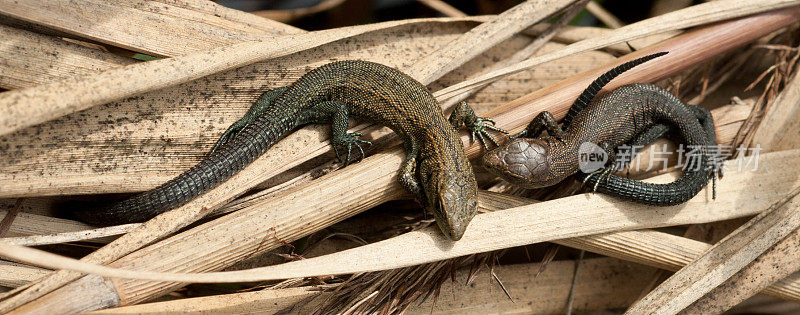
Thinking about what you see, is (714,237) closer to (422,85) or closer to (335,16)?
(422,85)

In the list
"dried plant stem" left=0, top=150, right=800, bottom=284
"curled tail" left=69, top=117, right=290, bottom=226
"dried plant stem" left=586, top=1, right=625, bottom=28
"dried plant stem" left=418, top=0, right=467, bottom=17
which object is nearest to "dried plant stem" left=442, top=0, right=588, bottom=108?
"dried plant stem" left=586, top=1, right=625, bottom=28

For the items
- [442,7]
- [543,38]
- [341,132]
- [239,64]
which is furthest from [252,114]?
[543,38]

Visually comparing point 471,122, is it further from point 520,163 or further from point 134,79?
point 134,79

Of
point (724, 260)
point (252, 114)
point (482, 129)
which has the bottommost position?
point (724, 260)

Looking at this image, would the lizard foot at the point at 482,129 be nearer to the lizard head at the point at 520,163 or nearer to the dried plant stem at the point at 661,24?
the lizard head at the point at 520,163

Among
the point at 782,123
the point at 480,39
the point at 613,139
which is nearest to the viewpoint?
the point at 480,39

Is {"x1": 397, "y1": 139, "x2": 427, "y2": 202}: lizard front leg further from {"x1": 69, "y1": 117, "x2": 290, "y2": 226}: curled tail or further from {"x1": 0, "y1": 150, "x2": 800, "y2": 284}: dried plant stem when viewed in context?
{"x1": 69, "y1": 117, "x2": 290, "y2": 226}: curled tail

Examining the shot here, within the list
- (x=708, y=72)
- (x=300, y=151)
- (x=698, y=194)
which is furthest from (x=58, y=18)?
(x=708, y=72)
